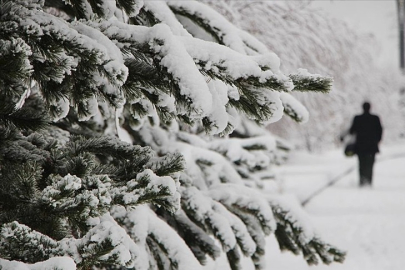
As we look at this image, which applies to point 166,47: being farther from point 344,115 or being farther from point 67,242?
point 344,115

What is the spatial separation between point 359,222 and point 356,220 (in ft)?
0.36

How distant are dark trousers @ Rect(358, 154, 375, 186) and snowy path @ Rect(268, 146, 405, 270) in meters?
0.22

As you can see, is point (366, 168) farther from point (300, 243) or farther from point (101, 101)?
point (101, 101)

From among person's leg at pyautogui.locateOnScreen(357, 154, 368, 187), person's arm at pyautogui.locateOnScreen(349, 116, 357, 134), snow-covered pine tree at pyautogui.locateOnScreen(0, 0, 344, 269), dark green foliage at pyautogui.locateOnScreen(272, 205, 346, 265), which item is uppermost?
snow-covered pine tree at pyautogui.locateOnScreen(0, 0, 344, 269)

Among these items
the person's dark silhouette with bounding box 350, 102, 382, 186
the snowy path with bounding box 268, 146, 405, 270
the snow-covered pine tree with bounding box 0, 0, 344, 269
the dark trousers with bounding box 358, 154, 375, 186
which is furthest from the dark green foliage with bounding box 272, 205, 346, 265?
the dark trousers with bounding box 358, 154, 375, 186

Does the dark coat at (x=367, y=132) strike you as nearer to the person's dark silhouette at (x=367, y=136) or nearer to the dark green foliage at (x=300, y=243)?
the person's dark silhouette at (x=367, y=136)

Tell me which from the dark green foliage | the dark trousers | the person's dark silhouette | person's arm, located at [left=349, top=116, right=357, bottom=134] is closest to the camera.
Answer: the dark green foliage

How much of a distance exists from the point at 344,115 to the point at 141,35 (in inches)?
874

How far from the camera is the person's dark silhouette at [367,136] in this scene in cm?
895

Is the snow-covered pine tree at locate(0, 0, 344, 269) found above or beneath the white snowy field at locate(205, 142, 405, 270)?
above

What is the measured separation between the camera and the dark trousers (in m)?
9.24

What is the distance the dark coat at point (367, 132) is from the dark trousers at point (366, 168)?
0.19m

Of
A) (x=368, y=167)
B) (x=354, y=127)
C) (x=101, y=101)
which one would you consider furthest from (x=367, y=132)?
(x=101, y=101)

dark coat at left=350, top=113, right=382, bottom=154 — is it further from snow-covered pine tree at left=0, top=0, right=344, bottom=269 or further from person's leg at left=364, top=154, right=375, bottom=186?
snow-covered pine tree at left=0, top=0, right=344, bottom=269
